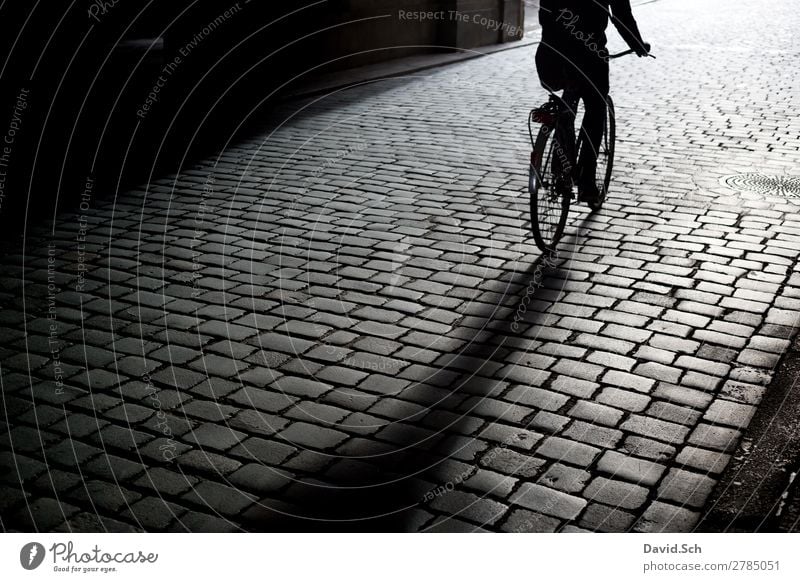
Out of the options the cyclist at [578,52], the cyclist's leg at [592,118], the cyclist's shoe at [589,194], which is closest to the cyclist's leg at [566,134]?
the cyclist at [578,52]

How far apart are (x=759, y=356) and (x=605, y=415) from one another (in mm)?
1101

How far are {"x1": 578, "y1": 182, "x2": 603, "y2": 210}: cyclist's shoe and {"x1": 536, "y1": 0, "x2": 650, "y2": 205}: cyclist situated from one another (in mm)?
300

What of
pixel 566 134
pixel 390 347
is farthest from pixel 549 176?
pixel 390 347

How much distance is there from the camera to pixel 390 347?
15.9 feet

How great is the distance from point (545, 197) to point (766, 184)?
2.58 meters

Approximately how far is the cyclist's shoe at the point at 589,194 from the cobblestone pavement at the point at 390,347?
0.15m

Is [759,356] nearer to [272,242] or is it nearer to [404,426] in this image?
[404,426]

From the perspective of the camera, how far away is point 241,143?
32.0ft

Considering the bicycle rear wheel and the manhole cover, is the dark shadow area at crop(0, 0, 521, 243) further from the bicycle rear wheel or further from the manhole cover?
the manhole cover

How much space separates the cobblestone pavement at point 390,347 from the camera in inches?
140
